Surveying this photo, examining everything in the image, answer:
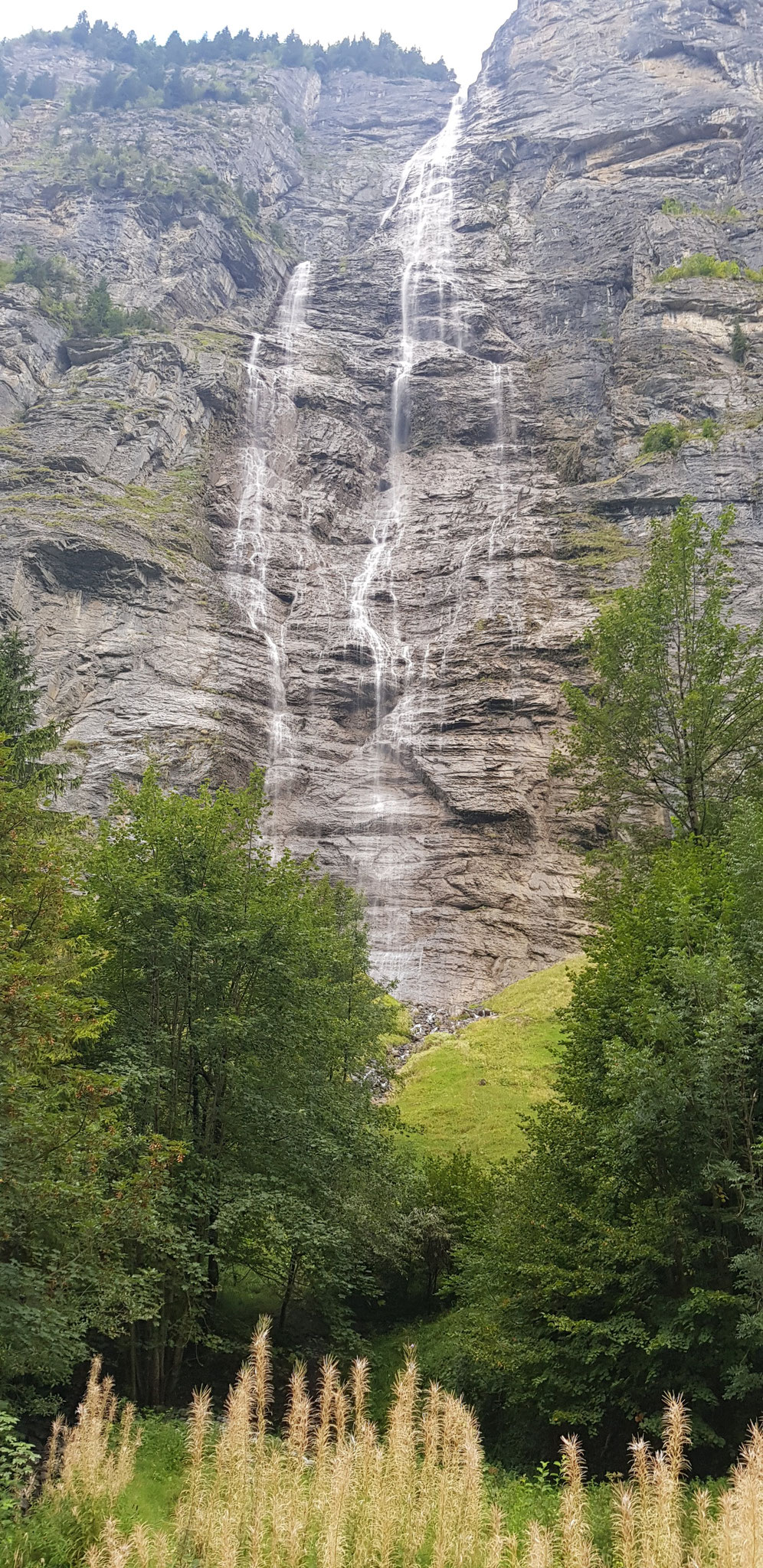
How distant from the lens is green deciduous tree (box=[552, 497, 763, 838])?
20.6 m

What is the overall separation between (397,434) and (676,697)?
59.9m

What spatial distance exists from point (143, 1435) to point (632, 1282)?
5898 mm

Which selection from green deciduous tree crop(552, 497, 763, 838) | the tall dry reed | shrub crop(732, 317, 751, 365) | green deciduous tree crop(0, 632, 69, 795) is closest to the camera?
the tall dry reed

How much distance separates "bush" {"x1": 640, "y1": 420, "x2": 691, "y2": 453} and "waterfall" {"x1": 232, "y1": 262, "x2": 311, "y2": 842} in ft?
82.1

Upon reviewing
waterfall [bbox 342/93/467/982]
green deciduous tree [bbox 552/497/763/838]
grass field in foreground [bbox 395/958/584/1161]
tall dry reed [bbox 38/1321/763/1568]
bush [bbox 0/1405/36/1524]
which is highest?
waterfall [bbox 342/93/467/982]

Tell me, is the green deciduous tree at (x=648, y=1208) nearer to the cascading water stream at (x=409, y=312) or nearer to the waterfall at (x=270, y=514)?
the waterfall at (x=270, y=514)

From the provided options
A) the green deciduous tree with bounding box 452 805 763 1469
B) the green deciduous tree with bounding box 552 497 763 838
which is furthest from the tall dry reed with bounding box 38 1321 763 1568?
the green deciduous tree with bounding box 552 497 763 838

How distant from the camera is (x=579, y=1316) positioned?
478 inches

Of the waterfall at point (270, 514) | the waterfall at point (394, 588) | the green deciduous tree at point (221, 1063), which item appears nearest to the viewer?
the green deciduous tree at point (221, 1063)

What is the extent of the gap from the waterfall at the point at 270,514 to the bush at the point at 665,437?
82.1ft

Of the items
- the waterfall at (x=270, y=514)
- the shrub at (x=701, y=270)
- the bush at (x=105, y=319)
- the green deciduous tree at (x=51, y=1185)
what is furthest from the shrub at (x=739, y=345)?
the green deciduous tree at (x=51, y=1185)

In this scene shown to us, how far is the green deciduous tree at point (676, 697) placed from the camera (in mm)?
20609

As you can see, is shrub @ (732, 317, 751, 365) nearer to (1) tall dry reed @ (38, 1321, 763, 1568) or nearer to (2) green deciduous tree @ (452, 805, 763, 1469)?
(2) green deciduous tree @ (452, 805, 763, 1469)

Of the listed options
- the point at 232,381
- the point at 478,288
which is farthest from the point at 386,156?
the point at 232,381
